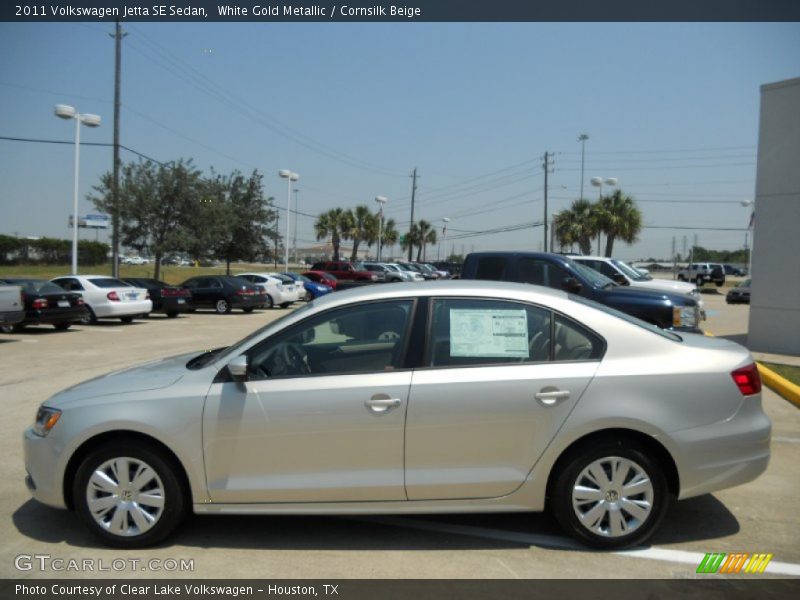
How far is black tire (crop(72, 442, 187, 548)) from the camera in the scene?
4258mm

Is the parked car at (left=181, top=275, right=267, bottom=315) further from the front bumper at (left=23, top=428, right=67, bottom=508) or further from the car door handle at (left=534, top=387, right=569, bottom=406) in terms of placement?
the car door handle at (left=534, top=387, right=569, bottom=406)

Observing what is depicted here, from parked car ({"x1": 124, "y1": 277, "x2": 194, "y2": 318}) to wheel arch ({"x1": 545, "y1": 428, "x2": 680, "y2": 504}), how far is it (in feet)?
67.4

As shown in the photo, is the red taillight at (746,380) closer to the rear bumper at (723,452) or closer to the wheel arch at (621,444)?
the rear bumper at (723,452)

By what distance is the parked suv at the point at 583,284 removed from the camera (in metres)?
9.84

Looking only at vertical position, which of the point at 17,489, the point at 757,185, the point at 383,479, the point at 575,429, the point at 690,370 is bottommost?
the point at 17,489

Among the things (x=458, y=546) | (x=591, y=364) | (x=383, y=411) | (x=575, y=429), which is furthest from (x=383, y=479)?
(x=591, y=364)

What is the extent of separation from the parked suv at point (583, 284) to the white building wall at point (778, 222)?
10.5 feet

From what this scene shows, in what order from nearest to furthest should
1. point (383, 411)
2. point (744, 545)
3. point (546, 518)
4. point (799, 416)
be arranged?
point (383, 411) → point (744, 545) → point (546, 518) → point (799, 416)

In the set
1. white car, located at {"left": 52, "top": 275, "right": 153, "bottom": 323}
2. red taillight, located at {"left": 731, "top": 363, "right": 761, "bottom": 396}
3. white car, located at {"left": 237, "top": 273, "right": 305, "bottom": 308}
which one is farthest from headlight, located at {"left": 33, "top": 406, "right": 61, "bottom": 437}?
white car, located at {"left": 237, "top": 273, "right": 305, "bottom": 308}

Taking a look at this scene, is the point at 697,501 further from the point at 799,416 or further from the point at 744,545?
the point at 799,416

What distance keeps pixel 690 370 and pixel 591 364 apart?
2.06ft

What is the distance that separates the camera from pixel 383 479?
420 centimetres

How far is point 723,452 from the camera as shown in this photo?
4273mm

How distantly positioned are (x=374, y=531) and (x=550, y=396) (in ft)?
5.05
